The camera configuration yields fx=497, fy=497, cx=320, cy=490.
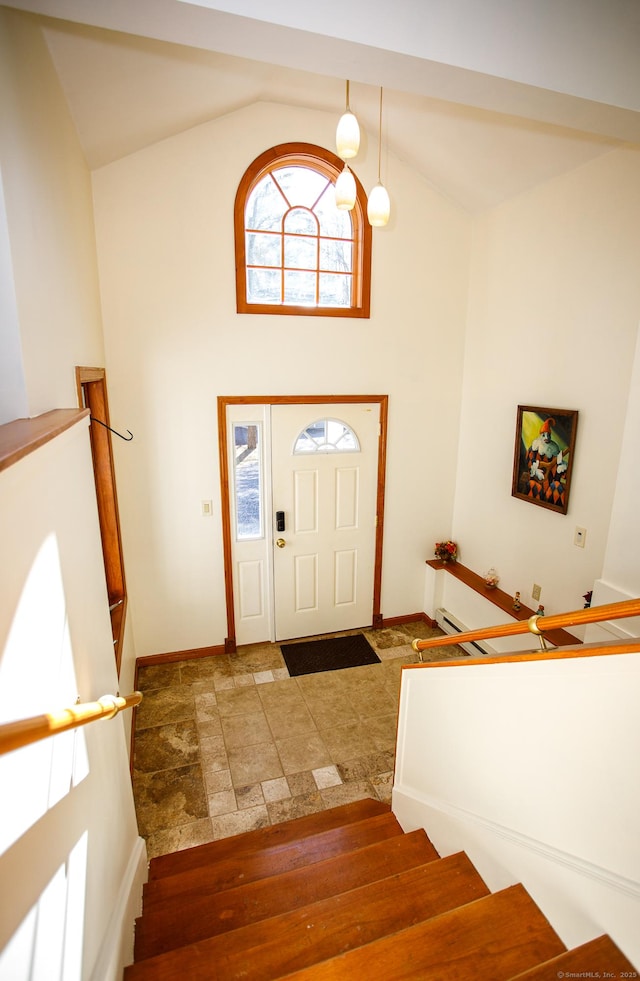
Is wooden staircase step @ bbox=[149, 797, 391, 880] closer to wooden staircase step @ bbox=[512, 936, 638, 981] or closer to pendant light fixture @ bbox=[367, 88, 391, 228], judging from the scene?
wooden staircase step @ bbox=[512, 936, 638, 981]

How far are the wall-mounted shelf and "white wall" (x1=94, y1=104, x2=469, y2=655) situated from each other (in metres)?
0.44

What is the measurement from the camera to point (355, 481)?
178 inches

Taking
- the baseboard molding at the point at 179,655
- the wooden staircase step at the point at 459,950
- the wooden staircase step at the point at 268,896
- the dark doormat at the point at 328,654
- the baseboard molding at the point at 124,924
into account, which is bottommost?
the dark doormat at the point at 328,654

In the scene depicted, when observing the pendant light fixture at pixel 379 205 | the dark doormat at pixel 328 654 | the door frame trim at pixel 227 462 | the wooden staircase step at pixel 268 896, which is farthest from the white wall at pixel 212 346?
the wooden staircase step at pixel 268 896

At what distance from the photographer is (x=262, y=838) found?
262 cm

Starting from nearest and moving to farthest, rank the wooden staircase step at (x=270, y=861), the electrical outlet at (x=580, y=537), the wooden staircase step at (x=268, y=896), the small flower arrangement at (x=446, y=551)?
the wooden staircase step at (x=268, y=896)
the wooden staircase step at (x=270, y=861)
the electrical outlet at (x=580, y=537)
the small flower arrangement at (x=446, y=551)

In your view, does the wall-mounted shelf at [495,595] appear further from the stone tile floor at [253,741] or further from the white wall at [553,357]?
the stone tile floor at [253,741]

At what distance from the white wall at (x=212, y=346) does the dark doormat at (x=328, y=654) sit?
666mm

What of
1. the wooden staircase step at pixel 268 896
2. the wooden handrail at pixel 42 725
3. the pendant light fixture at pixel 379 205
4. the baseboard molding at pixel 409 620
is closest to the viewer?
the wooden handrail at pixel 42 725

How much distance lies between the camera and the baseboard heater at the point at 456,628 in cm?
442

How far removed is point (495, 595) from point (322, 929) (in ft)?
9.53

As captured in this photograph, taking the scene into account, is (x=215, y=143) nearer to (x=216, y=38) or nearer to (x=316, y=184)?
(x=316, y=184)

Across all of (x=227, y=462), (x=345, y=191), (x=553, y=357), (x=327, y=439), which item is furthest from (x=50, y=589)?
(x=553, y=357)

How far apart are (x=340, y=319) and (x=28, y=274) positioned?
279 cm
